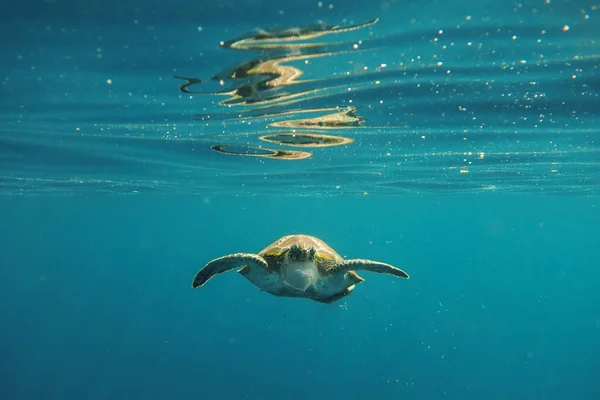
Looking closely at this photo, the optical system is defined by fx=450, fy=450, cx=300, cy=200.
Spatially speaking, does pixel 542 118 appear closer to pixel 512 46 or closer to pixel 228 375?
pixel 512 46

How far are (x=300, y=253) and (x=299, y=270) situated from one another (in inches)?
18.5

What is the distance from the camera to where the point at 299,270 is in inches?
382

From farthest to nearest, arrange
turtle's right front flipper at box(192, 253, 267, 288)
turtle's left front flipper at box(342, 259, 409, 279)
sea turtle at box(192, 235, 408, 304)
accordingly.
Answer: turtle's left front flipper at box(342, 259, 409, 279)
sea turtle at box(192, 235, 408, 304)
turtle's right front flipper at box(192, 253, 267, 288)

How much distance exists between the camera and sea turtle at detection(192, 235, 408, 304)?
9.38 metres

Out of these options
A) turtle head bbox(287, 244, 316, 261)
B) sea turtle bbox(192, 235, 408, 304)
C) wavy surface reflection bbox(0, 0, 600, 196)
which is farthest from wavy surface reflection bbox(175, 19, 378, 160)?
turtle head bbox(287, 244, 316, 261)

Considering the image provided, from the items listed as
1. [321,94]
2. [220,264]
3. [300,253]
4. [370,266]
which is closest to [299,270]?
[300,253]

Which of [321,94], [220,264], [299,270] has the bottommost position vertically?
[299,270]

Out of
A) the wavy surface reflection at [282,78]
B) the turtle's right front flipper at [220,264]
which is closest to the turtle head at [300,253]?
the turtle's right front flipper at [220,264]

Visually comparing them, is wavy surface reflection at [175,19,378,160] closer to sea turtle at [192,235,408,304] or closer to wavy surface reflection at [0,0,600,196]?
wavy surface reflection at [0,0,600,196]

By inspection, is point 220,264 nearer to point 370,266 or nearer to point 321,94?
point 370,266

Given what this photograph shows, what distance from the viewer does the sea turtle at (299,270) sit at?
30.8ft

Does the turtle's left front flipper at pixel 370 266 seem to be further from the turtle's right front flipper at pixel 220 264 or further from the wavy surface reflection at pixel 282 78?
the wavy surface reflection at pixel 282 78

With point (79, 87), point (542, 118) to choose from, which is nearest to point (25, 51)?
point (79, 87)

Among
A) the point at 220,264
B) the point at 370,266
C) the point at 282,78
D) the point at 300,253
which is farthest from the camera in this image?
the point at 282,78
